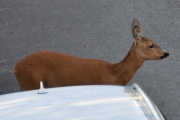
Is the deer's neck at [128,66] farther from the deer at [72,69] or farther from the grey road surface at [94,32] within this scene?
the grey road surface at [94,32]

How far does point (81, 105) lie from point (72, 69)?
6.91ft

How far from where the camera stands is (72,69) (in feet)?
17.1

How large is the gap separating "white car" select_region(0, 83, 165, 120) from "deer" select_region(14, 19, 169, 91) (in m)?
1.59

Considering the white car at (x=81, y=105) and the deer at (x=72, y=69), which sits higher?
the white car at (x=81, y=105)

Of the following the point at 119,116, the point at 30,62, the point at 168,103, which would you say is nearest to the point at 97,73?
the point at 30,62

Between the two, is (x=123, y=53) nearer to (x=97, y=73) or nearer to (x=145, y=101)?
(x=97, y=73)

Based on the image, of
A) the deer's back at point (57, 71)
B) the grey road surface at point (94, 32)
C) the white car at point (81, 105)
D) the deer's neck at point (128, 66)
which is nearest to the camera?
the white car at point (81, 105)

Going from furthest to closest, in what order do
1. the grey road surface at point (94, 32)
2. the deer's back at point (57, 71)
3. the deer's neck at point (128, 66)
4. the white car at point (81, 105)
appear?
the grey road surface at point (94, 32) < the deer's neck at point (128, 66) < the deer's back at point (57, 71) < the white car at point (81, 105)

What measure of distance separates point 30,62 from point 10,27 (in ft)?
11.2

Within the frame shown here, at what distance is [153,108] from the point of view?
10.4ft

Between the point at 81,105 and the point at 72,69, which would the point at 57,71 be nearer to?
the point at 72,69

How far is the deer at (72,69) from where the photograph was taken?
511 cm

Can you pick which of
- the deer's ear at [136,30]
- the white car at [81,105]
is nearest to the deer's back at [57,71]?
the deer's ear at [136,30]

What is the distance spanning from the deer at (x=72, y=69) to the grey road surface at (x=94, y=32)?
1.43 metres
